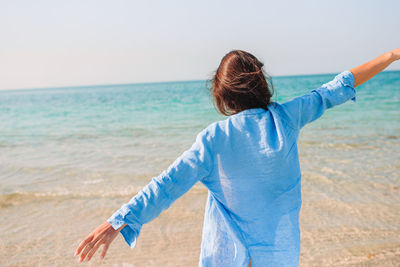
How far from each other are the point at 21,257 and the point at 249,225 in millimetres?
2897

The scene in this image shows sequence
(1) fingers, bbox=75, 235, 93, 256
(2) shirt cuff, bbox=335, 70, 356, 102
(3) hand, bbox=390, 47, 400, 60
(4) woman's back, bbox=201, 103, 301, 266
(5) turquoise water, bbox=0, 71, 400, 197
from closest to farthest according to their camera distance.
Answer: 1. (1) fingers, bbox=75, 235, 93, 256
2. (4) woman's back, bbox=201, 103, 301, 266
3. (2) shirt cuff, bbox=335, 70, 356, 102
4. (3) hand, bbox=390, 47, 400, 60
5. (5) turquoise water, bbox=0, 71, 400, 197

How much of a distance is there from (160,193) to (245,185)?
390 mm

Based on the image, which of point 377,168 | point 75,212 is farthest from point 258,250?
point 377,168

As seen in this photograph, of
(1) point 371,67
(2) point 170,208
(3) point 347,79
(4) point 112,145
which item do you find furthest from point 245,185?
(4) point 112,145

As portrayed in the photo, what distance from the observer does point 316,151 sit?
22.7 ft

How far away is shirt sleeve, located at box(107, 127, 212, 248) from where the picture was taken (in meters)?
1.30

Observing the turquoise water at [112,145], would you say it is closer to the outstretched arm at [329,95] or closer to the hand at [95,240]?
the outstretched arm at [329,95]

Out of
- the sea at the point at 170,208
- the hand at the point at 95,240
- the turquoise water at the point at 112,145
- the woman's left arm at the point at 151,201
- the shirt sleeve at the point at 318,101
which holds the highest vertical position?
the shirt sleeve at the point at 318,101

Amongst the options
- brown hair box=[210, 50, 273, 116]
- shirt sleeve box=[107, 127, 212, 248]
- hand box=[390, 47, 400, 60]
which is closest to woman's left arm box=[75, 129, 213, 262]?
shirt sleeve box=[107, 127, 212, 248]

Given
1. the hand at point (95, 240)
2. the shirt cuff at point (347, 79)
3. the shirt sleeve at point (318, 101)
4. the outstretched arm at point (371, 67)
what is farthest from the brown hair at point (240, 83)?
the hand at point (95, 240)

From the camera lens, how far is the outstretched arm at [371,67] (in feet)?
5.87

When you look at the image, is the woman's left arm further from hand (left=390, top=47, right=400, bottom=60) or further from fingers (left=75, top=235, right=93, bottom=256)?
hand (left=390, top=47, right=400, bottom=60)

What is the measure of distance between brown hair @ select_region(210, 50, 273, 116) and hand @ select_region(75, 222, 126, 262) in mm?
719

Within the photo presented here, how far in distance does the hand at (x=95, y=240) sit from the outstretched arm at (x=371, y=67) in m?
1.41
